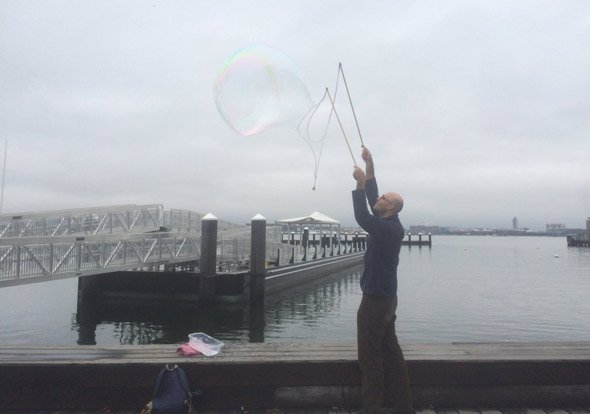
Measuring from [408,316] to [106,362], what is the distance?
71.8ft

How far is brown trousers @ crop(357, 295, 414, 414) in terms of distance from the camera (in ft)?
16.4

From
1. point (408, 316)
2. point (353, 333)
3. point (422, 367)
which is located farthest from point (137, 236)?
point (422, 367)

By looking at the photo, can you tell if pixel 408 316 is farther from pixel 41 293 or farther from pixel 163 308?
pixel 41 293

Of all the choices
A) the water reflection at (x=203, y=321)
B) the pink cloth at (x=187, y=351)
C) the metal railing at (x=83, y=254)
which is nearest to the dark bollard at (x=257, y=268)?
the water reflection at (x=203, y=321)

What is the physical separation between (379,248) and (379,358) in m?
1.10

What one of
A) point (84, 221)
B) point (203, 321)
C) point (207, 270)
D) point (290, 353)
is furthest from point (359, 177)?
point (84, 221)

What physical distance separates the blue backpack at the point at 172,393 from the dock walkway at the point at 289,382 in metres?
0.22

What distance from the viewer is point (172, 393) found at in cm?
490

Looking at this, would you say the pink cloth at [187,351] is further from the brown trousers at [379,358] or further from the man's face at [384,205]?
the man's face at [384,205]

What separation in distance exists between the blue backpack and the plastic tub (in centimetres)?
54

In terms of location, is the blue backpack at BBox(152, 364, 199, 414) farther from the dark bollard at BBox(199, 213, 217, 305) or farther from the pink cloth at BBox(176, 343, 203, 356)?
the dark bollard at BBox(199, 213, 217, 305)

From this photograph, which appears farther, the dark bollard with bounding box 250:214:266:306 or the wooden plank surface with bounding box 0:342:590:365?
the dark bollard with bounding box 250:214:266:306

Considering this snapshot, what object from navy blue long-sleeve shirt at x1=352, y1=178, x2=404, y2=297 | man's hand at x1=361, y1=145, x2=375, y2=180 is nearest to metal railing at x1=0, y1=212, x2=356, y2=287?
man's hand at x1=361, y1=145, x2=375, y2=180

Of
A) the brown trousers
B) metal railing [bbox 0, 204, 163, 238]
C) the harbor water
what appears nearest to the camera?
the brown trousers
